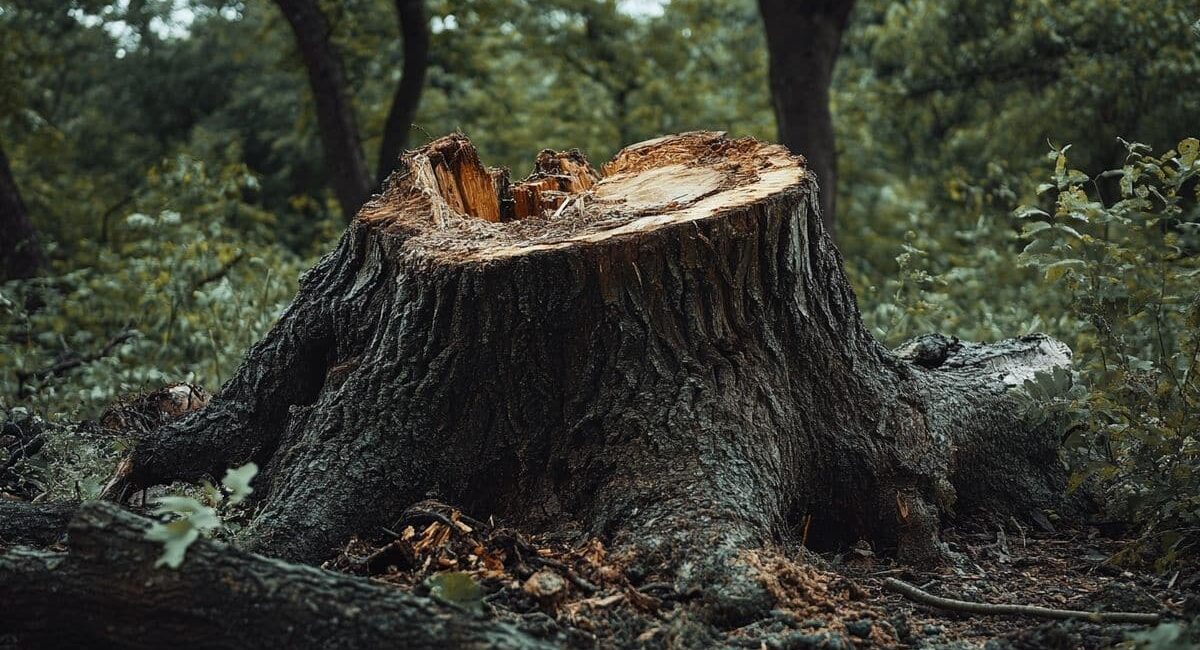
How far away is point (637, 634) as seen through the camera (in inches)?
107

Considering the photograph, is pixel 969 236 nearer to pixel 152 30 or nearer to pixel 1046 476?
pixel 1046 476

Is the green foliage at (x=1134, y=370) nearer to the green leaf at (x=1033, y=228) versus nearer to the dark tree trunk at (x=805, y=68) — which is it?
the green leaf at (x=1033, y=228)

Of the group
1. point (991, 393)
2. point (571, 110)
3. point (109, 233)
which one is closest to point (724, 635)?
point (991, 393)

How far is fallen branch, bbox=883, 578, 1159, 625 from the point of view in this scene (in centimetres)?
283

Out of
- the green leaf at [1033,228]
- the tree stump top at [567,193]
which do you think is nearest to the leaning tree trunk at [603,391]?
the tree stump top at [567,193]

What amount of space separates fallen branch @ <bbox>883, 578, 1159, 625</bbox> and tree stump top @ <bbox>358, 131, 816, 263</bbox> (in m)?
1.14

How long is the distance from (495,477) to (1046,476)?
1.97 m

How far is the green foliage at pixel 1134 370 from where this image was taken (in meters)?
3.46

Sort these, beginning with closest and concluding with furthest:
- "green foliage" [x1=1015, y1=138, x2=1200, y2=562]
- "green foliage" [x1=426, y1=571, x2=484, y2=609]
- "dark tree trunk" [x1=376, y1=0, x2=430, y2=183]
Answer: "green foliage" [x1=426, y1=571, x2=484, y2=609] → "green foliage" [x1=1015, y1=138, x2=1200, y2=562] → "dark tree trunk" [x1=376, y1=0, x2=430, y2=183]

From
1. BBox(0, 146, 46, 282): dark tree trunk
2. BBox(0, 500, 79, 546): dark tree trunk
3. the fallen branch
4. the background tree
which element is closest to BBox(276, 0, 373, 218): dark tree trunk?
the background tree

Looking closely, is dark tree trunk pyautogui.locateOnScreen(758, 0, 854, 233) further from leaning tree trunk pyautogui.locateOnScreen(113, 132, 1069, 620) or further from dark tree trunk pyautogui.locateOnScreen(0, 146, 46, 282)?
dark tree trunk pyautogui.locateOnScreen(0, 146, 46, 282)

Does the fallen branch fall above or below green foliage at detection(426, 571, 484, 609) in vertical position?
below

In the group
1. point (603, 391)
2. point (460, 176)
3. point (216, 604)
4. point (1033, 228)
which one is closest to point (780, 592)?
point (603, 391)

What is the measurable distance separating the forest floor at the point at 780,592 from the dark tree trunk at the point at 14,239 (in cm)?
641
